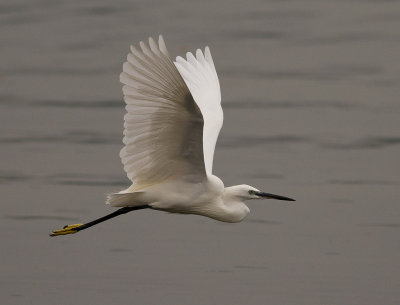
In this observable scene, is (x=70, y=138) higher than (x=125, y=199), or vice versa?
(x=70, y=138)

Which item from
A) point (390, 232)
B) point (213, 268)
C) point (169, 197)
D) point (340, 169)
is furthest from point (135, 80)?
point (340, 169)

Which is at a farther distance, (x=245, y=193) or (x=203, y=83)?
(x=203, y=83)

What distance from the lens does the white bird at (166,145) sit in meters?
6.02

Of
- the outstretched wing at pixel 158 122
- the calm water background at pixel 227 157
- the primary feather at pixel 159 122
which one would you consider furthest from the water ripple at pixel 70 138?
the outstretched wing at pixel 158 122

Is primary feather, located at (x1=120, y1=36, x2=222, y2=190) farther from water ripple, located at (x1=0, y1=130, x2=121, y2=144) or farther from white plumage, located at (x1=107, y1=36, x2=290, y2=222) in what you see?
water ripple, located at (x1=0, y1=130, x2=121, y2=144)

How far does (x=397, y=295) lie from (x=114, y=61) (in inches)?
247

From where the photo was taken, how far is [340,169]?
31.2 feet

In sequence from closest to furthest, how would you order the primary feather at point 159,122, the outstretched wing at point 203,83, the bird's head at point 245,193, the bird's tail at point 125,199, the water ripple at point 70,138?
the primary feather at point 159,122 < the bird's tail at point 125,199 < the bird's head at point 245,193 < the outstretched wing at point 203,83 < the water ripple at point 70,138

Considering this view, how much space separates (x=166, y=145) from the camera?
6.52 meters

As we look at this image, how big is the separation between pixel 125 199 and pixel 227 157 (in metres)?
2.93

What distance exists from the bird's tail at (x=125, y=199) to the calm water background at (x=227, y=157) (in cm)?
67

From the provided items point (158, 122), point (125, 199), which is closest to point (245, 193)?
point (125, 199)

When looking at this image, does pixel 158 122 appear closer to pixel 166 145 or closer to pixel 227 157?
pixel 166 145

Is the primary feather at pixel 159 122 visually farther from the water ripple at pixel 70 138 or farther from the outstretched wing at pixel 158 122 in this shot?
the water ripple at pixel 70 138
